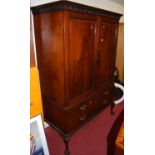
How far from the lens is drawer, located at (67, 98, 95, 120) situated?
160 cm

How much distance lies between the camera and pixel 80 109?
172 centimetres

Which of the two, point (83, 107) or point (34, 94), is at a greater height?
point (34, 94)

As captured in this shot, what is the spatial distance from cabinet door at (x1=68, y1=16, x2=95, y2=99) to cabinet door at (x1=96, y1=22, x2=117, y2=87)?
0.50 ft

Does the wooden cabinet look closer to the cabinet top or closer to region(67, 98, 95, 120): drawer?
region(67, 98, 95, 120): drawer

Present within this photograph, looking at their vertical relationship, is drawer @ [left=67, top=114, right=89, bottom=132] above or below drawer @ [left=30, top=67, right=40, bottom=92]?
below

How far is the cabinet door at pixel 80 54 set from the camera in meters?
1.41

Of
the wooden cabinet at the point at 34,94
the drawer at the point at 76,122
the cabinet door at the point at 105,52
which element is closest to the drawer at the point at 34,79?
the wooden cabinet at the point at 34,94

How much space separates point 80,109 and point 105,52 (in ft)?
2.90

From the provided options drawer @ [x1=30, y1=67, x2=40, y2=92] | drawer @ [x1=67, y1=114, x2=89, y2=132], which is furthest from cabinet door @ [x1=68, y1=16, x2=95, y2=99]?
drawer @ [x1=30, y1=67, x2=40, y2=92]

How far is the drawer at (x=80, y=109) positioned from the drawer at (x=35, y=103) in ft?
1.63

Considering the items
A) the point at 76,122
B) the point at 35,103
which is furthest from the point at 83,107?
the point at 35,103

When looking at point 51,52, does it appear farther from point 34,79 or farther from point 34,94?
point 34,94
